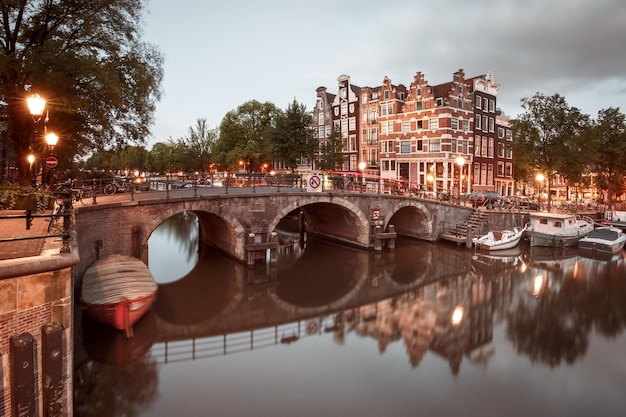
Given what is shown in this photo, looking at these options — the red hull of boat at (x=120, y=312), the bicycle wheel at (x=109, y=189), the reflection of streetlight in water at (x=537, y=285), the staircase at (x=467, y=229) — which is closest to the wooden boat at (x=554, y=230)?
the staircase at (x=467, y=229)

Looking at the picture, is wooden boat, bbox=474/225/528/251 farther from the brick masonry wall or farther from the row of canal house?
the brick masonry wall

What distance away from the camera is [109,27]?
18609 mm

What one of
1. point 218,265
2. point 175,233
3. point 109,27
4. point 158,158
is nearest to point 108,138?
point 109,27

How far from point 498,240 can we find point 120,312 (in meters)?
25.4

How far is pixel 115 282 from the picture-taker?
43.4ft

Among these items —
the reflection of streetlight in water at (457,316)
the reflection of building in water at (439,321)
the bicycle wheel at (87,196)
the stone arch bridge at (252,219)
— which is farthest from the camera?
the bicycle wheel at (87,196)

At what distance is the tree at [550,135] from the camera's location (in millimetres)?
32625

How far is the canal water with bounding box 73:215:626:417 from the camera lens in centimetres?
975

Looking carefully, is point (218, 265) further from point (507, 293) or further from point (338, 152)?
point (338, 152)

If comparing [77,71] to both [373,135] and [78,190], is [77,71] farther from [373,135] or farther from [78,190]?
[373,135]

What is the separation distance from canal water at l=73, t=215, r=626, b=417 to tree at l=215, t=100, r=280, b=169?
96.6ft

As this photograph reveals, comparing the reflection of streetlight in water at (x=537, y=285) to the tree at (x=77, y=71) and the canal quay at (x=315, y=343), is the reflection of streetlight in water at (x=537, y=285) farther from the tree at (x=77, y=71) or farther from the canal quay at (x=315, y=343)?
the tree at (x=77, y=71)

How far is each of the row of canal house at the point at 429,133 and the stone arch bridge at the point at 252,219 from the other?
33.3 ft

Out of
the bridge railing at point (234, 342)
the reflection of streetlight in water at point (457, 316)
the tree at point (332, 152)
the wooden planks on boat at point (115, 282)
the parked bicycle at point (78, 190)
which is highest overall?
the tree at point (332, 152)
